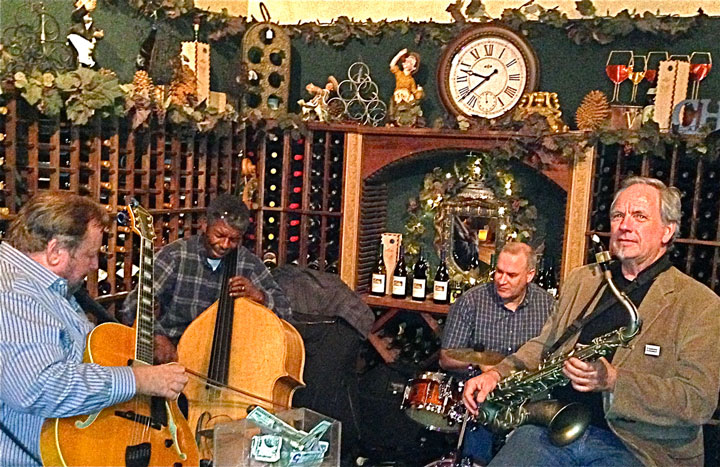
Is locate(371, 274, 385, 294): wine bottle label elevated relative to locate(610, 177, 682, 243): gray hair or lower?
lower

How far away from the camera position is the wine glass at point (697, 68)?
4059 millimetres

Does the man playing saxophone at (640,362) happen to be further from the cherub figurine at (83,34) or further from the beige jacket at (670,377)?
the cherub figurine at (83,34)

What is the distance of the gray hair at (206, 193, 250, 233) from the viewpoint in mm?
3344

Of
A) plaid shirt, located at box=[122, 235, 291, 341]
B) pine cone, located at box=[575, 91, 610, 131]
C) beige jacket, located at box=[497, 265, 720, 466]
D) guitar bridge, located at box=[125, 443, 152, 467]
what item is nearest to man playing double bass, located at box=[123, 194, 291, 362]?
plaid shirt, located at box=[122, 235, 291, 341]

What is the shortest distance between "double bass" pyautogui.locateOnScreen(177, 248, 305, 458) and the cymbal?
2.40 feet

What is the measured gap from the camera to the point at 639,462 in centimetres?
232

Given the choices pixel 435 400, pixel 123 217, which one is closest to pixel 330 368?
pixel 435 400

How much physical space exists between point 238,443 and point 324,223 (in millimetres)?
2763

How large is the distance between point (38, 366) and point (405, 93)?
313 centimetres

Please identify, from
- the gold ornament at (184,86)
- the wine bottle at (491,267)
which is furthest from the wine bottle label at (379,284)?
the gold ornament at (184,86)

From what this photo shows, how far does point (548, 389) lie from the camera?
256cm

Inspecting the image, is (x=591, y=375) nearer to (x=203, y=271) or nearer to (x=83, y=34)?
(x=203, y=271)

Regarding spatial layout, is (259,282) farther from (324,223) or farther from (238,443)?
(238,443)

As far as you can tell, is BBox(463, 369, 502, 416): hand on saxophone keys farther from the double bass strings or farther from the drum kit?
the double bass strings
